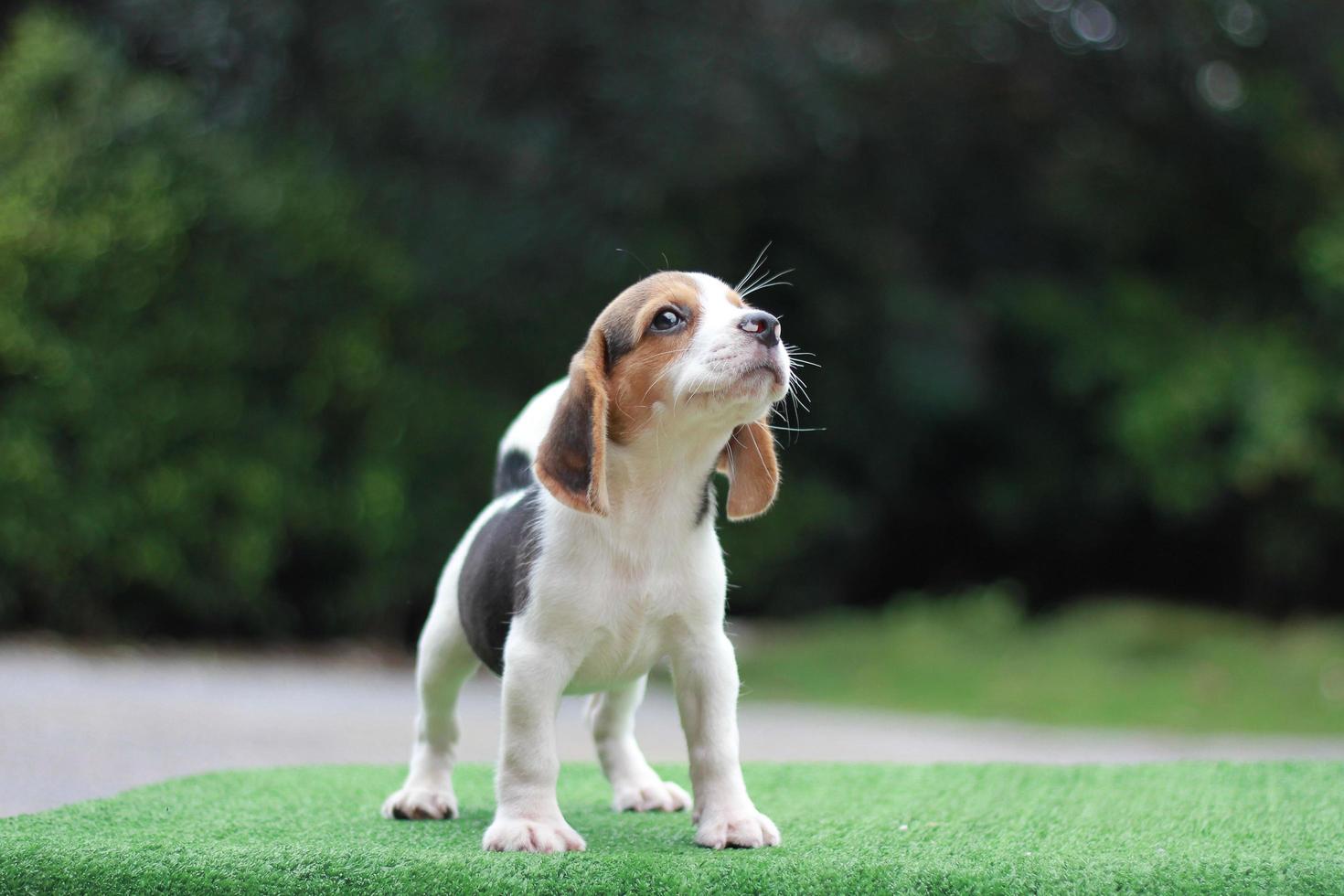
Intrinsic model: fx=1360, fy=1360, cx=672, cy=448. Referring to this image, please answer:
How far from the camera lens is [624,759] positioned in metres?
3.78

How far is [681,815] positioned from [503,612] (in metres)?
0.91

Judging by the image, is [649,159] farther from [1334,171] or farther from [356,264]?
[1334,171]

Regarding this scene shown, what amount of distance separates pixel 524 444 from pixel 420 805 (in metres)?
0.98

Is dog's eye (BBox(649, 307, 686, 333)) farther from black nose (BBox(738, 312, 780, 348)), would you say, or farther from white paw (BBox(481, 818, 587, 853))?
white paw (BBox(481, 818, 587, 853))

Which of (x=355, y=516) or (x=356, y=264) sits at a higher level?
(x=356, y=264)

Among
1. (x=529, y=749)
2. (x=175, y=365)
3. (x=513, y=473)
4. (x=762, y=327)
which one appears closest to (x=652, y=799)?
(x=529, y=749)

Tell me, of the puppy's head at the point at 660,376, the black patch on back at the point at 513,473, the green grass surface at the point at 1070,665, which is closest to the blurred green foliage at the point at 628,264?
the green grass surface at the point at 1070,665

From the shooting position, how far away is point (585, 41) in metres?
8.90

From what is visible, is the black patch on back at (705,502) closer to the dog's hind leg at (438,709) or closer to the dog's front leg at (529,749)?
the dog's front leg at (529,749)

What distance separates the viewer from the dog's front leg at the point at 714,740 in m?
3.03

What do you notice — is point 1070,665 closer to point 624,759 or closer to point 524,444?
point 624,759

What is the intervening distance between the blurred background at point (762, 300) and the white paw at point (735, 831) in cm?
515

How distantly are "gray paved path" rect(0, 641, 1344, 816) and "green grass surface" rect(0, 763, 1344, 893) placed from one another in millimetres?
1723

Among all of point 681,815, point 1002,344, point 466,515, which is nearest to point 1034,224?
point 1002,344
